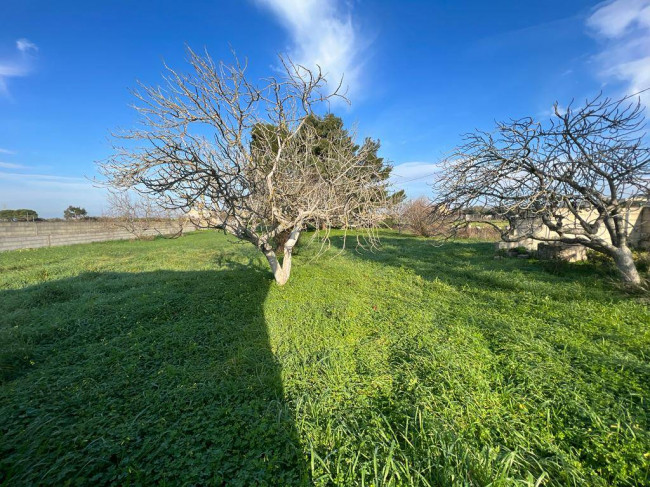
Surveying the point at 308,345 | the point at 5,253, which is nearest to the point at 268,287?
the point at 308,345

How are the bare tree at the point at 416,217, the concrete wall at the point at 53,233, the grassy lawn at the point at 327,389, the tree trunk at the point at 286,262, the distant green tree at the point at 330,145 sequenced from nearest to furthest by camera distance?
1. the grassy lawn at the point at 327,389
2. the distant green tree at the point at 330,145
3. the tree trunk at the point at 286,262
4. the concrete wall at the point at 53,233
5. the bare tree at the point at 416,217

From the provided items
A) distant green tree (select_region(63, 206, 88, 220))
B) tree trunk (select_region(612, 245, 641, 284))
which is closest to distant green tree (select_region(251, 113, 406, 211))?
tree trunk (select_region(612, 245, 641, 284))

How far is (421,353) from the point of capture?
10.1 feet

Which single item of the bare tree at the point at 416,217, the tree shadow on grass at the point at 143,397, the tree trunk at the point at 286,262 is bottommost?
the tree shadow on grass at the point at 143,397

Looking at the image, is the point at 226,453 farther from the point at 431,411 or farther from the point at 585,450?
the point at 585,450

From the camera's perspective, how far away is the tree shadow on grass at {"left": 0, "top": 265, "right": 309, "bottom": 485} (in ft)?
5.89

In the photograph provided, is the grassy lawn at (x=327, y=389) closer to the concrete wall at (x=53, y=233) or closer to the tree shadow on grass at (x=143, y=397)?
the tree shadow on grass at (x=143, y=397)

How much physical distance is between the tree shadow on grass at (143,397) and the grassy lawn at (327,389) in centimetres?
2

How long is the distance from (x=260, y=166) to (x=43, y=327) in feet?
13.2

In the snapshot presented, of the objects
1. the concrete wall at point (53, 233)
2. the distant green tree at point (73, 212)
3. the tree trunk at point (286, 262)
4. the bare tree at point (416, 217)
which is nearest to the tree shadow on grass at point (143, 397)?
the tree trunk at point (286, 262)

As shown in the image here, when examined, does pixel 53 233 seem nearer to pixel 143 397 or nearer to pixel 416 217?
pixel 143 397

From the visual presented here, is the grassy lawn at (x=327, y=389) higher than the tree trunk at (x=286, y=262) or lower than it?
lower

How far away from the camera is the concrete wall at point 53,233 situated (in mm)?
→ 13117

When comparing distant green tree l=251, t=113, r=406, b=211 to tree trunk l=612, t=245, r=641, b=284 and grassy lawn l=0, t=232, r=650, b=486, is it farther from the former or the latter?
tree trunk l=612, t=245, r=641, b=284
